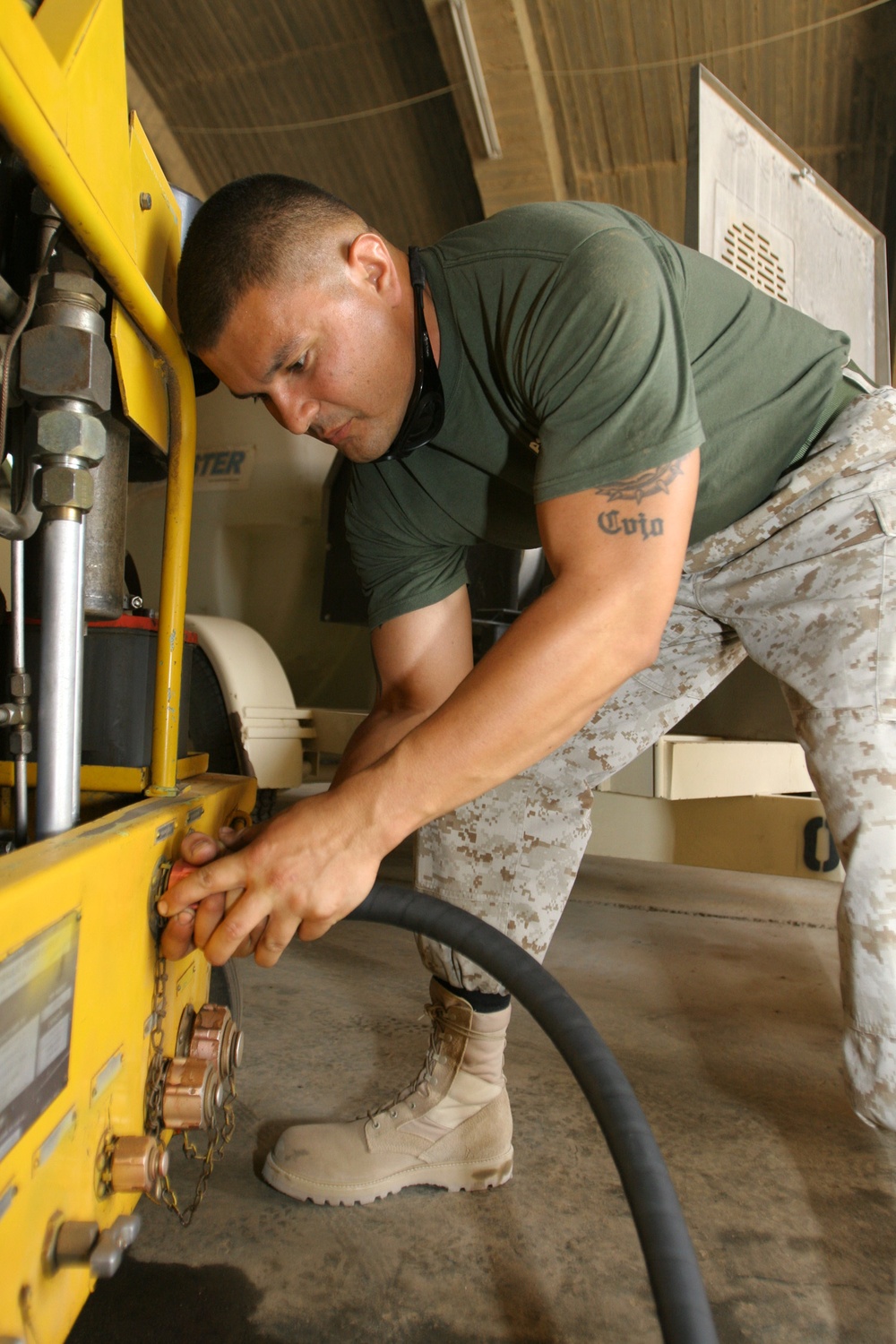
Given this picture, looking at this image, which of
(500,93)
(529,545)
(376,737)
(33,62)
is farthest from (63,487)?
(500,93)

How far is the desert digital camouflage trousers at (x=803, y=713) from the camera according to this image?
1.04 m

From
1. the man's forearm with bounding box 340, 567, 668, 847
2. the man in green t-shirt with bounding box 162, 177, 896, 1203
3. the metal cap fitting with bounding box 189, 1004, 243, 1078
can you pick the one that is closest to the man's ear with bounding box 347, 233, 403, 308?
the man in green t-shirt with bounding box 162, 177, 896, 1203

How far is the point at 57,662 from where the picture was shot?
0.76 m

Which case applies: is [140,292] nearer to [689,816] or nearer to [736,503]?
[736,503]

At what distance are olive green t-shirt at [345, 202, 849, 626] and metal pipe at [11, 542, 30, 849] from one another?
20.9 inches

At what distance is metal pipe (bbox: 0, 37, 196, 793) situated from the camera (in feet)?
2.05

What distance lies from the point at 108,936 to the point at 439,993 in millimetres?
743

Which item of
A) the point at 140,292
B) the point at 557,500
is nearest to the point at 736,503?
the point at 557,500

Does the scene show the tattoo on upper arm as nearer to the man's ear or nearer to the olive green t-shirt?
the olive green t-shirt

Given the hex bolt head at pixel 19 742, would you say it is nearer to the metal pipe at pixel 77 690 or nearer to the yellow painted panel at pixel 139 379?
the metal pipe at pixel 77 690

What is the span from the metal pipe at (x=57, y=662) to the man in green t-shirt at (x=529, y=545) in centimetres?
14

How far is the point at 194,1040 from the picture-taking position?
0.92m

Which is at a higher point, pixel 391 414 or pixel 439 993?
pixel 391 414

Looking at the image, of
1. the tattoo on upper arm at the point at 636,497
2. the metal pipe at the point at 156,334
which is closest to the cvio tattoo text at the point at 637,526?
the tattoo on upper arm at the point at 636,497
